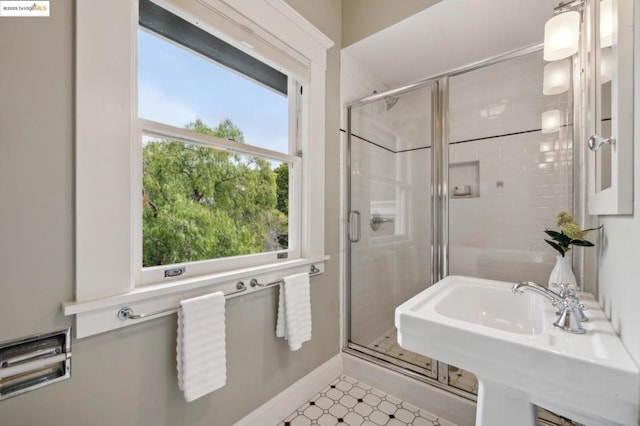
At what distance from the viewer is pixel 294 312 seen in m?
1.51

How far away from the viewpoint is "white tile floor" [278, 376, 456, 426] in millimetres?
1502

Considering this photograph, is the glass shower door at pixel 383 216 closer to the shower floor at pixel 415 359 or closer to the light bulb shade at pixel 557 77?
the shower floor at pixel 415 359

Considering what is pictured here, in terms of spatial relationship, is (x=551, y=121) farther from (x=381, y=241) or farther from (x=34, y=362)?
(x=34, y=362)

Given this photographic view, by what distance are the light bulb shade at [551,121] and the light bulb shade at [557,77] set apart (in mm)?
114

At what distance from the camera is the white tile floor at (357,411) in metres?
1.50

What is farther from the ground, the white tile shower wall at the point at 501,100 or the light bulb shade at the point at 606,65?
the white tile shower wall at the point at 501,100

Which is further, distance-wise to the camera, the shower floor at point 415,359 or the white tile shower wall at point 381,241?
the white tile shower wall at point 381,241

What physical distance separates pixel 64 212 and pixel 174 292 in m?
0.44

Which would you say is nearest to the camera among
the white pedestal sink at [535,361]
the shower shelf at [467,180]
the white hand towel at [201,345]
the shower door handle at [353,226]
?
the white pedestal sink at [535,361]

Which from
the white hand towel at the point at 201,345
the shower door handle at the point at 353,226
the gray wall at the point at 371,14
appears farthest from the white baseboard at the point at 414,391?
the gray wall at the point at 371,14

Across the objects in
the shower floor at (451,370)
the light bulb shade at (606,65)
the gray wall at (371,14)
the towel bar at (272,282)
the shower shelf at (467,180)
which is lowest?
the shower floor at (451,370)

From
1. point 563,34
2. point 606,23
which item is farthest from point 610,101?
Result: point 563,34

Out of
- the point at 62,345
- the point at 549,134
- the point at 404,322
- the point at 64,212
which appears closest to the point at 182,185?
the point at 64,212

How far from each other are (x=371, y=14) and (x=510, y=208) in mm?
1649
